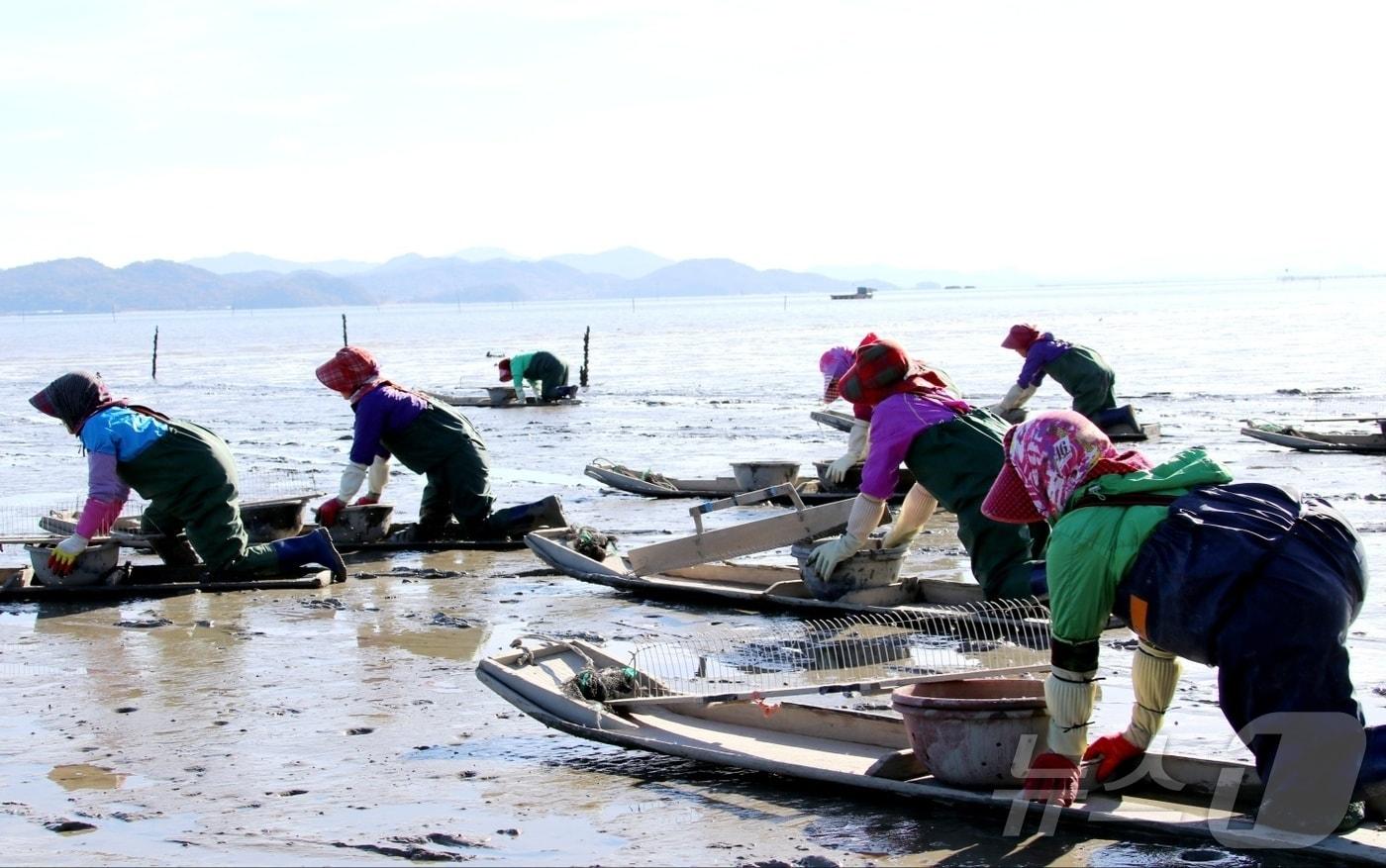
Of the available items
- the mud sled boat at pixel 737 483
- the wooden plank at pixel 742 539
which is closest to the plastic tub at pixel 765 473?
the mud sled boat at pixel 737 483

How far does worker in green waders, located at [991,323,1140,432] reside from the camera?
17.0 m

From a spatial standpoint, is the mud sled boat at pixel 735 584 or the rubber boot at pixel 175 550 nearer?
the mud sled boat at pixel 735 584

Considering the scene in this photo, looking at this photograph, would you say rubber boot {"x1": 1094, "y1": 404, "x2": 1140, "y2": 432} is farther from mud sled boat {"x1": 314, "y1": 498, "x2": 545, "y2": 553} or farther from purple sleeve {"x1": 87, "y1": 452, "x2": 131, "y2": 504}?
purple sleeve {"x1": 87, "y1": 452, "x2": 131, "y2": 504}

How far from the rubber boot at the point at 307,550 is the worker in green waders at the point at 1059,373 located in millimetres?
8252

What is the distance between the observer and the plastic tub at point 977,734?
558cm

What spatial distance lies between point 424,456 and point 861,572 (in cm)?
465

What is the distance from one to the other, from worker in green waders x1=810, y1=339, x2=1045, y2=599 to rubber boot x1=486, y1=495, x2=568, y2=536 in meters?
4.49

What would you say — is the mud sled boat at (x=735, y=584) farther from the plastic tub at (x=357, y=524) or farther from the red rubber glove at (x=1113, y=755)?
the red rubber glove at (x=1113, y=755)

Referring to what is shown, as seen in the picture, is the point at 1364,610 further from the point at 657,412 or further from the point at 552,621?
the point at 657,412

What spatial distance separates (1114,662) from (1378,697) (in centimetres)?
139

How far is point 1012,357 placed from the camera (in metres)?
49.1

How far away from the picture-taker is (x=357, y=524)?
1316 cm

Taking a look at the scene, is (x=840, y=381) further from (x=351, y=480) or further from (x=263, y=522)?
(x=263, y=522)

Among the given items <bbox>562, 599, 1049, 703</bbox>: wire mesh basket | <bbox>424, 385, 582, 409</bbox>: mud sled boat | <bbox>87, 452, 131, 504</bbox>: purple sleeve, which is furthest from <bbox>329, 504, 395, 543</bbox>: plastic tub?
<bbox>424, 385, 582, 409</bbox>: mud sled boat
